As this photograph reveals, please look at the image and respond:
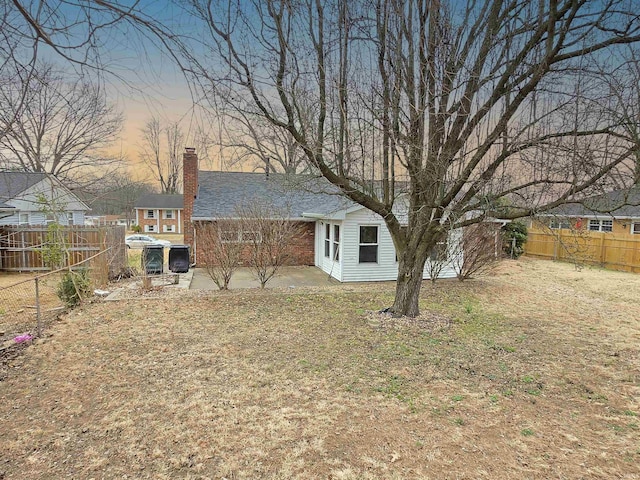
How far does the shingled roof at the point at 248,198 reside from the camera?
13.3 m

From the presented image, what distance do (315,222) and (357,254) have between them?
338 cm

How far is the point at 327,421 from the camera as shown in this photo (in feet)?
11.4

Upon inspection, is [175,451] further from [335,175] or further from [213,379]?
[335,175]

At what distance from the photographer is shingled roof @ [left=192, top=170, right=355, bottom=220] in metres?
13.3

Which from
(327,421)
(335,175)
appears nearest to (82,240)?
(335,175)

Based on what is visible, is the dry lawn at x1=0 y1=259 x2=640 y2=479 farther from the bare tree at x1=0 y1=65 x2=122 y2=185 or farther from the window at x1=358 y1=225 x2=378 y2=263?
the window at x1=358 y1=225 x2=378 y2=263

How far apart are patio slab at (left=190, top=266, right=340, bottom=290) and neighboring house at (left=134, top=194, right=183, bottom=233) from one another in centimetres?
2993

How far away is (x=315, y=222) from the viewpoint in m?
14.9

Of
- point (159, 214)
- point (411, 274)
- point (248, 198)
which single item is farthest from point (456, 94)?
point (159, 214)

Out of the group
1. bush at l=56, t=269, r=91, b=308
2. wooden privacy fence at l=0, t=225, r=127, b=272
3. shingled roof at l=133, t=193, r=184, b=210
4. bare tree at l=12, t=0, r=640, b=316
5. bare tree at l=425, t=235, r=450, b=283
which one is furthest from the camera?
shingled roof at l=133, t=193, r=184, b=210

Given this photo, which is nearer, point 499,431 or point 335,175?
point 499,431

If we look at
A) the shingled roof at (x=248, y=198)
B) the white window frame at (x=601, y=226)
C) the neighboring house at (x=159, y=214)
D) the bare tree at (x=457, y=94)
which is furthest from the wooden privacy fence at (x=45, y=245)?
the neighboring house at (x=159, y=214)

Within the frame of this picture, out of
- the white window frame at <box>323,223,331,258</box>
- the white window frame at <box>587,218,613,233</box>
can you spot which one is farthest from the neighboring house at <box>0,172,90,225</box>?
the white window frame at <box>587,218,613,233</box>

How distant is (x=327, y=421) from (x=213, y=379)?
5.26 ft
